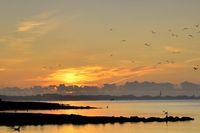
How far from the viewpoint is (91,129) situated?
2857 inches

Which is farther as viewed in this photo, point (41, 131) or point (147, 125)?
point (147, 125)

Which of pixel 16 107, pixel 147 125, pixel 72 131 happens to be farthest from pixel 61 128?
pixel 16 107

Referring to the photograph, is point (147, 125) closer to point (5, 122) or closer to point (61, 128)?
point (61, 128)

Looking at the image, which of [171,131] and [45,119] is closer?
[171,131]

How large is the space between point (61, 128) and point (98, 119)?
1499 cm

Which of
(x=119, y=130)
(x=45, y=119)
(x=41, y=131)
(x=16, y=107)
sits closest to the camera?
(x=41, y=131)

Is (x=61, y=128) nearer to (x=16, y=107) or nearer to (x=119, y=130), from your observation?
(x=119, y=130)

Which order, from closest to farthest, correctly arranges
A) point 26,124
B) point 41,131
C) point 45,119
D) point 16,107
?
point 41,131, point 26,124, point 45,119, point 16,107

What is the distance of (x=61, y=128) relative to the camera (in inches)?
2862

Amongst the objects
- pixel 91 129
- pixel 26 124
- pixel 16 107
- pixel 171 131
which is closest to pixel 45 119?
pixel 26 124

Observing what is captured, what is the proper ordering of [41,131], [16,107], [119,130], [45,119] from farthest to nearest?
[16,107] → [45,119] → [119,130] → [41,131]

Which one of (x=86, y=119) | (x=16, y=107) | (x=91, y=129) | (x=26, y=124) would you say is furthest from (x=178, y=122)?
(x=16, y=107)

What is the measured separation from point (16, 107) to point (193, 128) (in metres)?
72.0

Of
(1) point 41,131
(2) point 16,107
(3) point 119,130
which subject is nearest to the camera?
(1) point 41,131
